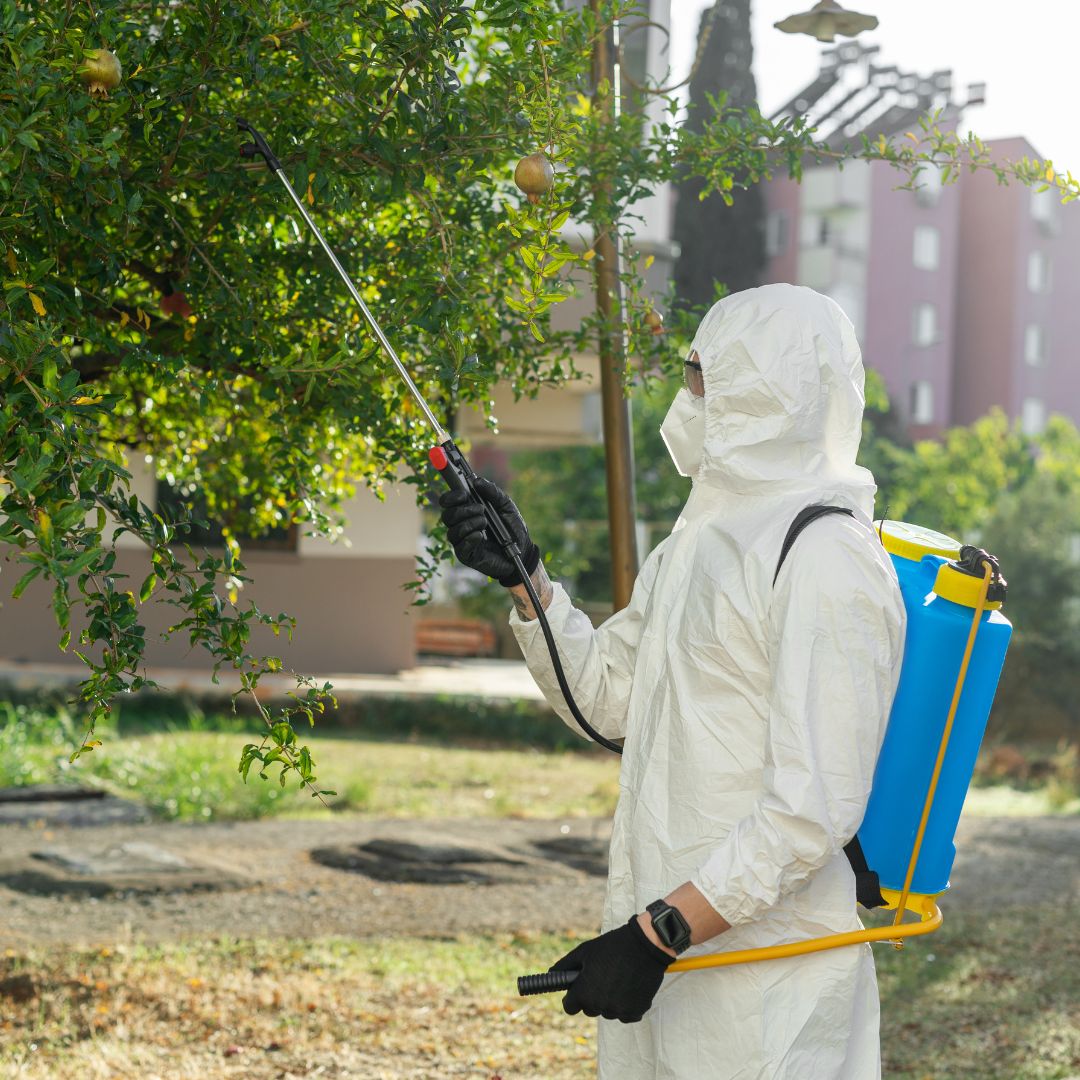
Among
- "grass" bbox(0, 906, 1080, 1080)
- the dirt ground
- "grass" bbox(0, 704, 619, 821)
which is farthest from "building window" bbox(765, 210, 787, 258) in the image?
"grass" bbox(0, 906, 1080, 1080)

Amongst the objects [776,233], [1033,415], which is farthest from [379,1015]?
[1033,415]

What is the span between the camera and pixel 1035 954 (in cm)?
627

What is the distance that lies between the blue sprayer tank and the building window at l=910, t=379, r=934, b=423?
117 feet

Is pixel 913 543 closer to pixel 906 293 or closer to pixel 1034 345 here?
pixel 906 293

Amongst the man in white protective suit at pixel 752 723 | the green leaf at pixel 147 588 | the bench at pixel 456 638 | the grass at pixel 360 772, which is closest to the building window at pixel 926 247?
the bench at pixel 456 638

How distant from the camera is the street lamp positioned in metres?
5.03

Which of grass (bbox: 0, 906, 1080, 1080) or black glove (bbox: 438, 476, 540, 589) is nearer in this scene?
black glove (bbox: 438, 476, 540, 589)

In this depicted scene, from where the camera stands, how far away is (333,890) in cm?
672

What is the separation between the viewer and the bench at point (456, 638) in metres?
20.3

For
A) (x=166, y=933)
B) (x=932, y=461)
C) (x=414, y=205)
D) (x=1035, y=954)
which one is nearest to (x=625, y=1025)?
(x=414, y=205)

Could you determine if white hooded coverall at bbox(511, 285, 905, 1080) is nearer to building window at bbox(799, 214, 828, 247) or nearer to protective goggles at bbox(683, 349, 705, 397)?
protective goggles at bbox(683, 349, 705, 397)

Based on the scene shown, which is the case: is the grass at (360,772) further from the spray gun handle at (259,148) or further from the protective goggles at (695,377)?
the protective goggles at (695,377)

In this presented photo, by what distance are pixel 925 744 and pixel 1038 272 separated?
3984 centimetres

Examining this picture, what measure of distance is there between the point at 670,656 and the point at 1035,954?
15.7 feet
